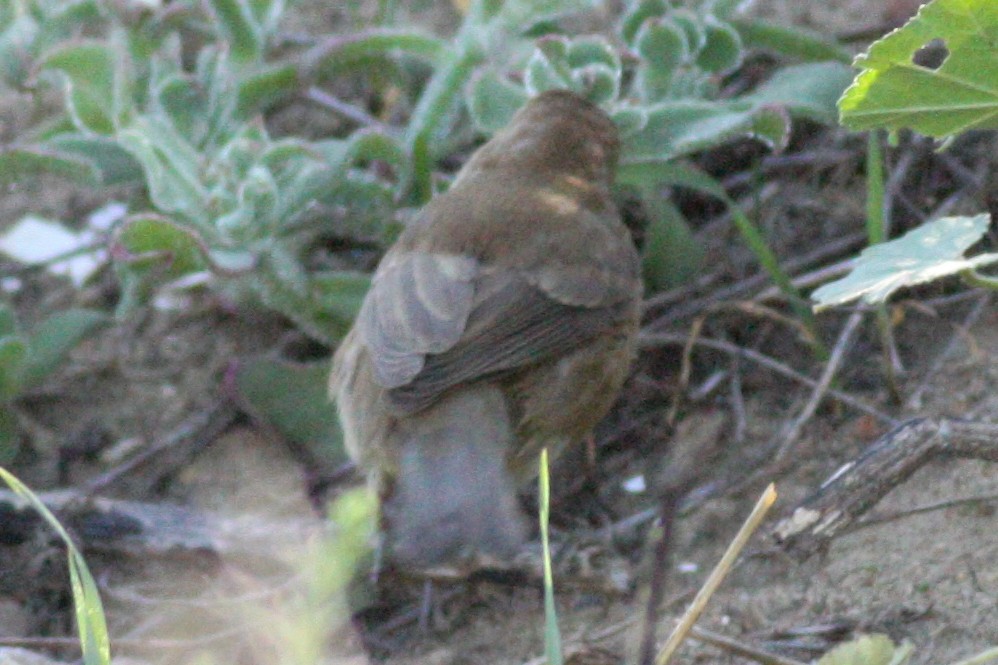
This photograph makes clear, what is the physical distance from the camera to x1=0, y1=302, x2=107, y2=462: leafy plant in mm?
4539

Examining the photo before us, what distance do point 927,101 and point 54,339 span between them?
9.71 feet

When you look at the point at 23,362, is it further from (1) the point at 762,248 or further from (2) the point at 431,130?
(1) the point at 762,248

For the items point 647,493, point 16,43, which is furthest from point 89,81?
point 647,493

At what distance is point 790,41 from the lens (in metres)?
4.92

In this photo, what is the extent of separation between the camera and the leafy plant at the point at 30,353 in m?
4.54

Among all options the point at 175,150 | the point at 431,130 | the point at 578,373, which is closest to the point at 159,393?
the point at 175,150

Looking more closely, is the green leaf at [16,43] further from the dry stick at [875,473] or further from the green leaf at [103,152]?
the dry stick at [875,473]

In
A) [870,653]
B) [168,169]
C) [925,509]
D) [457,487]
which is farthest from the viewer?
[168,169]

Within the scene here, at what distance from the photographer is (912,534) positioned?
11.7 ft

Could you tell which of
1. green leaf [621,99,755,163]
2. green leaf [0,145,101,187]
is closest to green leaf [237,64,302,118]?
green leaf [0,145,101,187]

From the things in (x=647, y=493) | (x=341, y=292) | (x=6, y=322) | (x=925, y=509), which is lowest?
(x=647, y=493)

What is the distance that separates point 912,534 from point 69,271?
10.7 feet

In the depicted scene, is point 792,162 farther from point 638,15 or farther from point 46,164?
point 46,164

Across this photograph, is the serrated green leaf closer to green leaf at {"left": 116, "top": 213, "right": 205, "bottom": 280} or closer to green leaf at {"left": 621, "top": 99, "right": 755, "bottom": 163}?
green leaf at {"left": 621, "top": 99, "right": 755, "bottom": 163}
